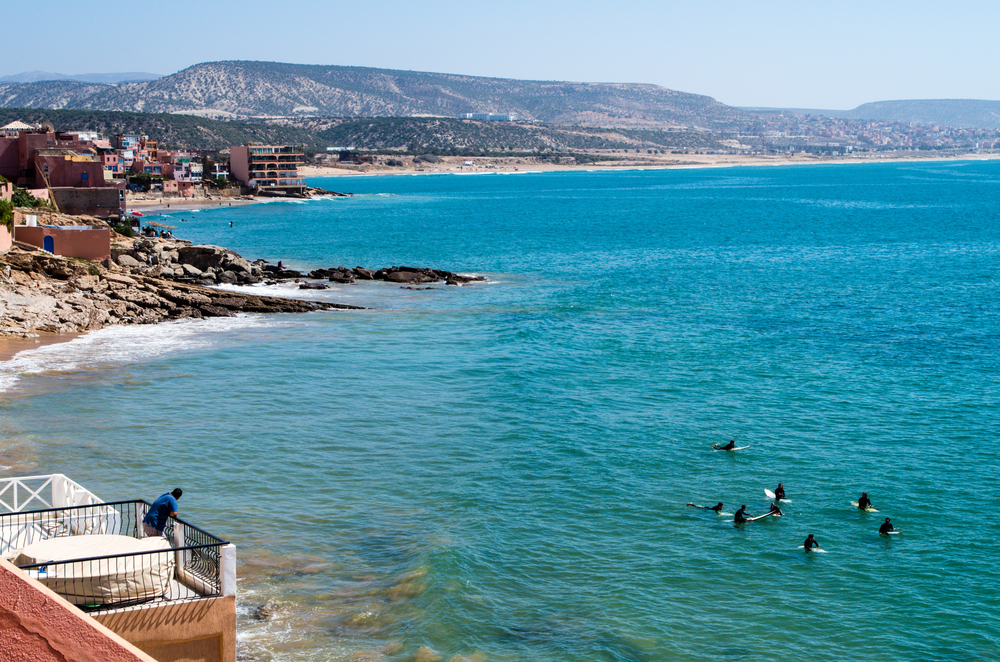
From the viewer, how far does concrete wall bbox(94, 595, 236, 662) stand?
10945mm

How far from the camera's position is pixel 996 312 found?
46.7 m

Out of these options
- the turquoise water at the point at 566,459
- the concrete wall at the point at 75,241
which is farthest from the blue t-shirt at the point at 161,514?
the concrete wall at the point at 75,241

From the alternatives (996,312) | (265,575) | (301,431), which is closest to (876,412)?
(301,431)

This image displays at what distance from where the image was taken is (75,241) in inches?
1783

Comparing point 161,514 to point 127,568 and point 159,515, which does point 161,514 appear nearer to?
point 159,515

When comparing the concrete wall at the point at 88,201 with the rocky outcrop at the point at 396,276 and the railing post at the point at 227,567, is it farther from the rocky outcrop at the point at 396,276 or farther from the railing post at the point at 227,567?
the railing post at the point at 227,567

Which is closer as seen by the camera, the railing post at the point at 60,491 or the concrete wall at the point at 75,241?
the railing post at the point at 60,491

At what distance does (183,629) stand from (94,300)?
114ft

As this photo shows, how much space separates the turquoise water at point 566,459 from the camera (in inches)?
640

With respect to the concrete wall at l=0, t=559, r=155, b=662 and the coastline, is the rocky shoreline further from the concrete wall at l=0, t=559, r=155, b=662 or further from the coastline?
the concrete wall at l=0, t=559, r=155, b=662

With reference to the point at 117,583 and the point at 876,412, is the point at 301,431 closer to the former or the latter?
the point at 117,583

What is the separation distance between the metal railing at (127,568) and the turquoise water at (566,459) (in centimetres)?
336

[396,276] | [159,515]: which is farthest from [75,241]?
[159,515]

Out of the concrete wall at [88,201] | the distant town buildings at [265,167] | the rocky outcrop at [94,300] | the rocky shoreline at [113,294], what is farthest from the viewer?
the distant town buildings at [265,167]
